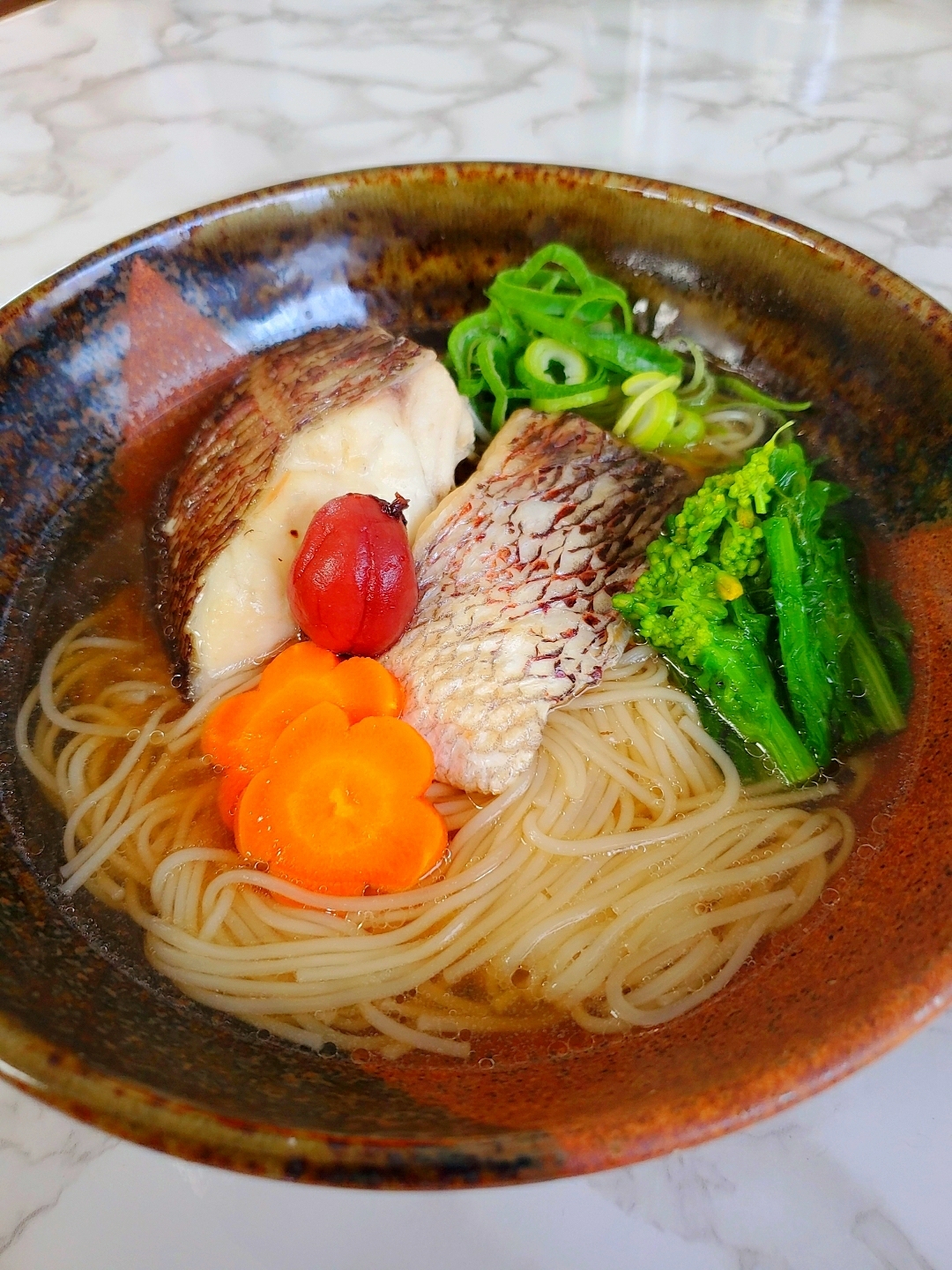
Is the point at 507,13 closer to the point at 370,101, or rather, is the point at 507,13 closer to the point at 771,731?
the point at 370,101

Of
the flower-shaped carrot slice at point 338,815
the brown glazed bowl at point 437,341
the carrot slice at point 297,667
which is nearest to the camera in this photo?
the brown glazed bowl at point 437,341

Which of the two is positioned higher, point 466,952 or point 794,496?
point 794,496

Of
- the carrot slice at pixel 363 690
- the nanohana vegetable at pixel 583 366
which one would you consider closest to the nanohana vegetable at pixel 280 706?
the carrot slice at pixel 363 690

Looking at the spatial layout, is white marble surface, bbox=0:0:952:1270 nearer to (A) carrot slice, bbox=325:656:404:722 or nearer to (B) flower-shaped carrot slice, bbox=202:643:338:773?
(B) flower-shaped carrot slice, bbox=202:643:338:773

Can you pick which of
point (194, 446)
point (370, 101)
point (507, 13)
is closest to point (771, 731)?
point (194, 446)

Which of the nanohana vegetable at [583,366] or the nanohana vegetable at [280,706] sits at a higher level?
the nanohana vegetable at [583,366]

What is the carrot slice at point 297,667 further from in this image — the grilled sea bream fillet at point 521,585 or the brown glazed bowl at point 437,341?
the brown glazed bowl at point 437,341

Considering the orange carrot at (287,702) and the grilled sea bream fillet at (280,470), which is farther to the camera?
the grilled sea bream fillet at (280,470)
